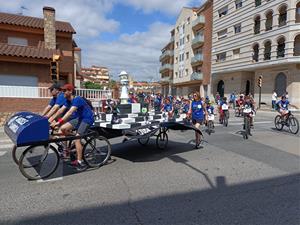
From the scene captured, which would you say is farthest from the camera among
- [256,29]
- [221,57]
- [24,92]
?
[221,57]

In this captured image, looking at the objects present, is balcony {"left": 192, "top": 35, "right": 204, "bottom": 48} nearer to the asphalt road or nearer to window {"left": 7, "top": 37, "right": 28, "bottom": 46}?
window {"left": 7, "top": 37, "right": 28, "bottom": 46}

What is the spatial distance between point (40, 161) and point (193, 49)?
135ft

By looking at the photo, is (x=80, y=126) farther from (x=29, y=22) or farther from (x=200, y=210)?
(x=29, y=22)

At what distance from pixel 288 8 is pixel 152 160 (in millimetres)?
25296

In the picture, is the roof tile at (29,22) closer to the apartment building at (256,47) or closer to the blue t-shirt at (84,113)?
Answer: the blue t-shirt at (84,113)

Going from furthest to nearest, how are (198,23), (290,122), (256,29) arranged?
(198,23) → (256,29) → (290,122)

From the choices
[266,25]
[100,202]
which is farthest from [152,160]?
[266,25]

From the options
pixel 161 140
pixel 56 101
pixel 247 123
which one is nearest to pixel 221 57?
pixel 247 123

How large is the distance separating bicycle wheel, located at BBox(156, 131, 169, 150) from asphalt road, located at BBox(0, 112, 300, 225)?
81 cm

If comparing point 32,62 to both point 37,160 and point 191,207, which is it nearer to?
point 37,160

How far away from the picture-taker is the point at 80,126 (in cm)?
502

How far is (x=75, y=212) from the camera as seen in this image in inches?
130

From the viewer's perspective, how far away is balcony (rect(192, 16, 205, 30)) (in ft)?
128

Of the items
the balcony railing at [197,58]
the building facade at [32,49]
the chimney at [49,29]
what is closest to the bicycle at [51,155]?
the building facade at [32,49]
